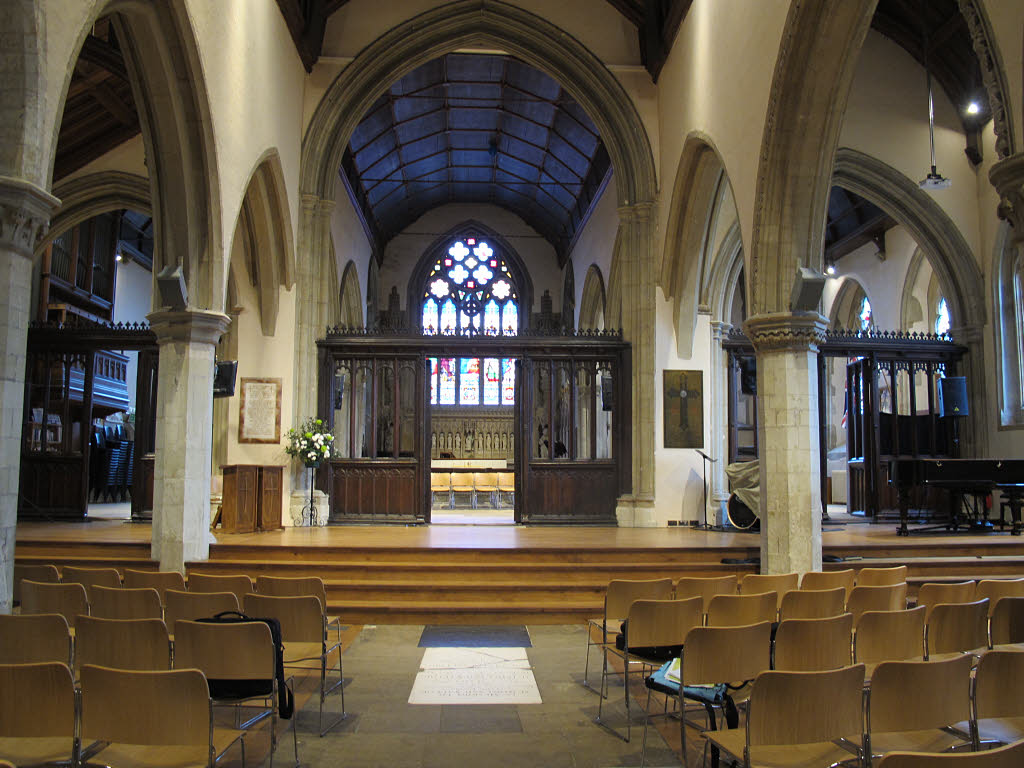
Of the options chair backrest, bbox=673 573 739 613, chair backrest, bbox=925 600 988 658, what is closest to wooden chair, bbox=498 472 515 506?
chair backrest, bbox=673 573 739 613

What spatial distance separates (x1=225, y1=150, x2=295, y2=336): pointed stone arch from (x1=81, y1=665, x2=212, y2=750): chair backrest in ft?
30.9

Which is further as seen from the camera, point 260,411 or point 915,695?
point 260,411

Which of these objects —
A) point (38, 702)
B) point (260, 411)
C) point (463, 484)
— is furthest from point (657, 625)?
point (463, 484)

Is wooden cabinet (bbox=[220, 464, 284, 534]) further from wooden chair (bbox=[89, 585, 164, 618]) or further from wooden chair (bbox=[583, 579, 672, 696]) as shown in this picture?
wooden chair (bbox=[583, 579, 672, 696])

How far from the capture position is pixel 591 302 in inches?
818

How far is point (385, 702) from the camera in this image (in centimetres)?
496

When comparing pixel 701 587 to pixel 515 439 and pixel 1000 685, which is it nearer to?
pixel 1000 685

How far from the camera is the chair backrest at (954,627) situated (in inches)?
171

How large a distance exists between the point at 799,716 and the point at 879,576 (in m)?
3.14

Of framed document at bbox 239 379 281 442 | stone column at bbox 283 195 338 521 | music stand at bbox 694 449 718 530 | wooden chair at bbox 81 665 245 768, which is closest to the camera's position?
wooden chair at bbox 81 665 245 768

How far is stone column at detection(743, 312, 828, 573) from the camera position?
316 inches

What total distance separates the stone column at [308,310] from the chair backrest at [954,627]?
932cm

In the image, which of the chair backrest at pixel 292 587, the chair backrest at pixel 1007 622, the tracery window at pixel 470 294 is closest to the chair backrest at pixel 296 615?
the chair backrest at pixel 292 587

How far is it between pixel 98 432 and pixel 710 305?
1330 cm
